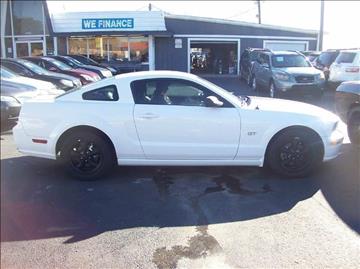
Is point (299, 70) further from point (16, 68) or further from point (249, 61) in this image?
point (16, 68)

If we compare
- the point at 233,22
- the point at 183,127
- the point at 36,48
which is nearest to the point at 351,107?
the point at 183,127

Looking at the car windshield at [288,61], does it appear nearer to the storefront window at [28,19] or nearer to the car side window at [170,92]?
the car side window at [170,92]

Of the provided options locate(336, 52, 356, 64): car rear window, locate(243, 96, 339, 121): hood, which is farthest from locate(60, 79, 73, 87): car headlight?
locate(336, 52, 356, 64): car rear window

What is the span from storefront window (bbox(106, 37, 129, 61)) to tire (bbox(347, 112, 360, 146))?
72.3ft

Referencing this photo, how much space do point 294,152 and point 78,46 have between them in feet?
81.7

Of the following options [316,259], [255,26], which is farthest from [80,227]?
[255,26]

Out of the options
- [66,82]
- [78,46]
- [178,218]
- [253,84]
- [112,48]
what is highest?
[78,46]

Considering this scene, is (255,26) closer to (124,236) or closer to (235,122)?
(235,122)

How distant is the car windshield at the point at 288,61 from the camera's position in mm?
15898

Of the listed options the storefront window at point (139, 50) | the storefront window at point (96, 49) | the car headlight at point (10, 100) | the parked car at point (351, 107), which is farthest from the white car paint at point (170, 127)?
the storefront window at point (96, 49)

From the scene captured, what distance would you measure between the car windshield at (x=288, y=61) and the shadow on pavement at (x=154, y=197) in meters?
10.7

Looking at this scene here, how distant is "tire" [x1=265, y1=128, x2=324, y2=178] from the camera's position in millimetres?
5672

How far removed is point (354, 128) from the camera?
7484mm

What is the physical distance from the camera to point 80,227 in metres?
4.00
